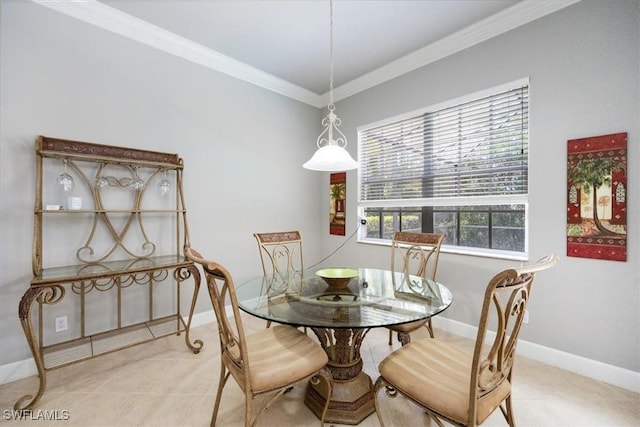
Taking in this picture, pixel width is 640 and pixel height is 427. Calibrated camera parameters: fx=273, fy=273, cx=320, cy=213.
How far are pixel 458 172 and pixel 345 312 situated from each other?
1966 millimetres

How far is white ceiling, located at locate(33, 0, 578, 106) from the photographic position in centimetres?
221

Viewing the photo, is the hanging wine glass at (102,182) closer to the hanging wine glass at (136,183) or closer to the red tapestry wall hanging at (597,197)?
the hanging wine glass at (136,183)

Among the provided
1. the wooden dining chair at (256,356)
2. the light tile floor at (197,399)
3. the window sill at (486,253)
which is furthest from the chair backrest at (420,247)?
the wooden dining chair at (256,356)

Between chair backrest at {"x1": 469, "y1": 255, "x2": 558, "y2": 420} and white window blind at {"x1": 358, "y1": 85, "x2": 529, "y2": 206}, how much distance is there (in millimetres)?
1439

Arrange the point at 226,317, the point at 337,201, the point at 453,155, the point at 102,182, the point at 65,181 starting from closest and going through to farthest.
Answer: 1. the point at 226,317
2. the point at 65,181
3. the point at 102,182
4. the point at 453,155
5. the point at 337,201

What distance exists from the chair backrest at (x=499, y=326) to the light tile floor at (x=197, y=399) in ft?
2.15

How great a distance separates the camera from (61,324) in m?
2.16

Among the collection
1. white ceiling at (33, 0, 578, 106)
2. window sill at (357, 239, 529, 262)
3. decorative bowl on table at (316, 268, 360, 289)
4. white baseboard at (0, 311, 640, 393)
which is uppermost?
white ceiling at (33, 0, 578, 106)

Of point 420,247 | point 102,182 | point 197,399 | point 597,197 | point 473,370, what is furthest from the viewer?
point 420,247

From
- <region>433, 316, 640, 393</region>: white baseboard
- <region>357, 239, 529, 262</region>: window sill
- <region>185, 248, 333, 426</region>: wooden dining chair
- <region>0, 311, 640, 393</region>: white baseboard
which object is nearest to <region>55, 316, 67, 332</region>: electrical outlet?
<region>0, 311, 640, 393</region>: white baseboard

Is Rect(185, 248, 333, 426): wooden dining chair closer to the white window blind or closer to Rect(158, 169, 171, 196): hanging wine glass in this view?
Rect(158, 169, 171, 196): hanging wine glass

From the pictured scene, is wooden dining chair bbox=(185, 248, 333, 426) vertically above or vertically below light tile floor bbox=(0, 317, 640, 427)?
above

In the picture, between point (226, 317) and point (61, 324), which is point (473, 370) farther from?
point (61, 324)

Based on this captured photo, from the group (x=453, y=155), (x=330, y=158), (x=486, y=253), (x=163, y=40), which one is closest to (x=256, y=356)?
(x=330, y=158)
